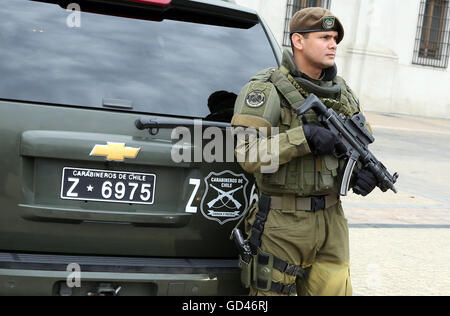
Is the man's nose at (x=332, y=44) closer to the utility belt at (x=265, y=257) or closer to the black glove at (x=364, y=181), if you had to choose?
the black glove at (x=364, y=181)

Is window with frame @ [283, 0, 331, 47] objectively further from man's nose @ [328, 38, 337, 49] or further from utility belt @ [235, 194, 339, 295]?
utility belt @ [235, 194, 339, 295]

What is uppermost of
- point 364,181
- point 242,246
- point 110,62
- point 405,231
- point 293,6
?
point 293,6

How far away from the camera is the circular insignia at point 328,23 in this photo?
9.65 feet

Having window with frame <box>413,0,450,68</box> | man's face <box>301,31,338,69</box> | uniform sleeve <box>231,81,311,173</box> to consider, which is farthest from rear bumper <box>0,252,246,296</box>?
window with frame <box>413,0,450,68</box>

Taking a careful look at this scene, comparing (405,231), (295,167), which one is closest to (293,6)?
(405,231)

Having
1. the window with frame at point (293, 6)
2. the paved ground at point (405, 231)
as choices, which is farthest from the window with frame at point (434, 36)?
the paved ground at point (405, 231)

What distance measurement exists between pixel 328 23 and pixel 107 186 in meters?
1.27

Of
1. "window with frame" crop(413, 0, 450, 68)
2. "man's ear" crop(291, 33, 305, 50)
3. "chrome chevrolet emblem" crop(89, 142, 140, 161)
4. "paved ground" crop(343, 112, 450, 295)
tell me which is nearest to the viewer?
"chrome chevrolet emblem" crop(89, 142, 140, 161)

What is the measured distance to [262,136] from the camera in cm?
282

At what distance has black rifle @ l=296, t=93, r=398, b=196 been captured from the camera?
2.82 meters

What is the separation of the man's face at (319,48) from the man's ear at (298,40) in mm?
11

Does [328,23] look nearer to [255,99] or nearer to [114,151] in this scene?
[255,99]

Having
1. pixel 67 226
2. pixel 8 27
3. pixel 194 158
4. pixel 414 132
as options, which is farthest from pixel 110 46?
pixel 414 132
